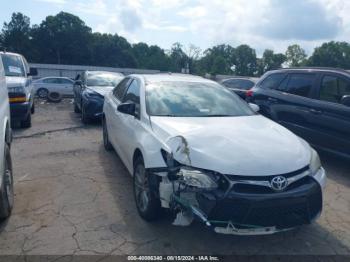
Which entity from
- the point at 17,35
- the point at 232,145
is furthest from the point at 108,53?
the point at 232,145

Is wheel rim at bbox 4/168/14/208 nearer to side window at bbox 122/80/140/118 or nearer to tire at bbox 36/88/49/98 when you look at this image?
side window at bbox 122/80/140/118

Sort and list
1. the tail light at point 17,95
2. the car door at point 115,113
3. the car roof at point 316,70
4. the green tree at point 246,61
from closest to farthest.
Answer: the car door at point 115,113, the car roof at point 316,70, the tail light at point 17,95, the green tree at point 246,61

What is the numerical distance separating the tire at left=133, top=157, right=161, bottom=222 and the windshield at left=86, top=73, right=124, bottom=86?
673 cm

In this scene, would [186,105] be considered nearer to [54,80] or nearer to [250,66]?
[54,80]

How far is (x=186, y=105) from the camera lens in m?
4.61

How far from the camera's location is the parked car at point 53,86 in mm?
21750

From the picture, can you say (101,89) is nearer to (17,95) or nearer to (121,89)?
(17,95)

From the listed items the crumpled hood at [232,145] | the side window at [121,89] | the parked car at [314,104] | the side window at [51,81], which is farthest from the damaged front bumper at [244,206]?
the side window at [51,81]

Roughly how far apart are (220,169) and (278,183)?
535mm

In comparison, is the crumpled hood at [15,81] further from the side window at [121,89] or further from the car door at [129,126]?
the car door at [129,126]

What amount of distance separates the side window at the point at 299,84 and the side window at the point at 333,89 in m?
0.28

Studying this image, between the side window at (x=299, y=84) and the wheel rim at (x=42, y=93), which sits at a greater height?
the side window at (x=299, y=84)

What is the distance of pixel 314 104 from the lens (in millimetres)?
6375

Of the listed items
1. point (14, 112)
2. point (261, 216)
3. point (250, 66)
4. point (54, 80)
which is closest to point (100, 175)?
point (261, 216)
